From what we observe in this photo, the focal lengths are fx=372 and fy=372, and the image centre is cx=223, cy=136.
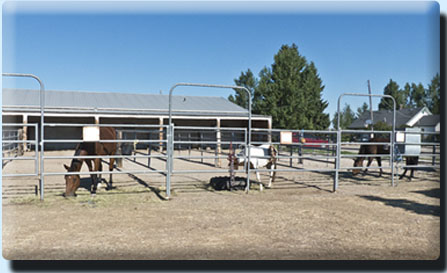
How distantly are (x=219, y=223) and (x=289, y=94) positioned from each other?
931 inches

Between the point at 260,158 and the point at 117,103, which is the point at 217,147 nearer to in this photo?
the point at 260,158

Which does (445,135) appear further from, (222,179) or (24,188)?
(24,188)

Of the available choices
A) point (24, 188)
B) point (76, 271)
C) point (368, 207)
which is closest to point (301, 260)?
point (76, 271)

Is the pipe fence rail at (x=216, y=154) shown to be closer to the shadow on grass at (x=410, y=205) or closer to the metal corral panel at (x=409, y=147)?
the metal corral panel at (x=409, y=147)

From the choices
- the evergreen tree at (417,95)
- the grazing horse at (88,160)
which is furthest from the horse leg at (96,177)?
the evergreen tree at (417,95)

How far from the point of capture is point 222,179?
771cm

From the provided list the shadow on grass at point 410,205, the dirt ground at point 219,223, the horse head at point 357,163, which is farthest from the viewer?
the horse head at point 357,163

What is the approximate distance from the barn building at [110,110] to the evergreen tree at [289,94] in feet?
11.0

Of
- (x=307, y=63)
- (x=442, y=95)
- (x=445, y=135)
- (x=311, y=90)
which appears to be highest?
(x=307, y=63)

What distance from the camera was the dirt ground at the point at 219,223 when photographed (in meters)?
3.72

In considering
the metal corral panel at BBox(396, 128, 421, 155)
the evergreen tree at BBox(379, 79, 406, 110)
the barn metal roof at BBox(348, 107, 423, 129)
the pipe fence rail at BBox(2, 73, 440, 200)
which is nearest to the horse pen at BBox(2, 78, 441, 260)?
the pipe fence rail at BBox(2, 73, 440, 200)

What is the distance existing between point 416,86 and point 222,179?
195 feet

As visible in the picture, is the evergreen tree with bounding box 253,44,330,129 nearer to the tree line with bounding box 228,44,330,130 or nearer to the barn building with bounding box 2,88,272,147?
the tree line with bounding box 228,44,330,130

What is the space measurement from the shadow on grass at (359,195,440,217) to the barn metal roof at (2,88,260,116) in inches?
585
